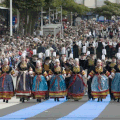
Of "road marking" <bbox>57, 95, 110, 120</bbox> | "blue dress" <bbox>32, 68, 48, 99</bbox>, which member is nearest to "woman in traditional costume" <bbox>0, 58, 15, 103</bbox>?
"blue dress" <bbox>32, 68, 48, 99</bbox>

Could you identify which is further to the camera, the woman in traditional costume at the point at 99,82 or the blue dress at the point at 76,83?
the blue dress at the point at 76,83

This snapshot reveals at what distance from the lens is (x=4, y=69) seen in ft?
61.2

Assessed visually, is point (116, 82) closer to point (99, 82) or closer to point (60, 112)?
point (99, 82)

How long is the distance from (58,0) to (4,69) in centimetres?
4037

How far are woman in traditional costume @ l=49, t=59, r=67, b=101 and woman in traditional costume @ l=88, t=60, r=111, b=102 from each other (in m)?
0.94

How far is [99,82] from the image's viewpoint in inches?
743

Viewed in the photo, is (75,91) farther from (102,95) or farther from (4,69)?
(4,69)

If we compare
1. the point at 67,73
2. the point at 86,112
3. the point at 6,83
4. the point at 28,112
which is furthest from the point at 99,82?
the point at 28,112

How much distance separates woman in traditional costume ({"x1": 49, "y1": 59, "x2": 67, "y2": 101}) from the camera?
18906 millimetres

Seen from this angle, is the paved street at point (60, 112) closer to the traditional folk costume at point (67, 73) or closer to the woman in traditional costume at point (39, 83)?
the woman in traditional costume at point (39, 83)

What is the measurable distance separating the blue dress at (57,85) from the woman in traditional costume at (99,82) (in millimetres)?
972

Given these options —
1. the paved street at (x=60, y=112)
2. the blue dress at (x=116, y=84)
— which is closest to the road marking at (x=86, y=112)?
the paved street at (x=60, y=112)

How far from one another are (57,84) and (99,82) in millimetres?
1402

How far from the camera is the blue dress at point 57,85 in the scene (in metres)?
18.9
